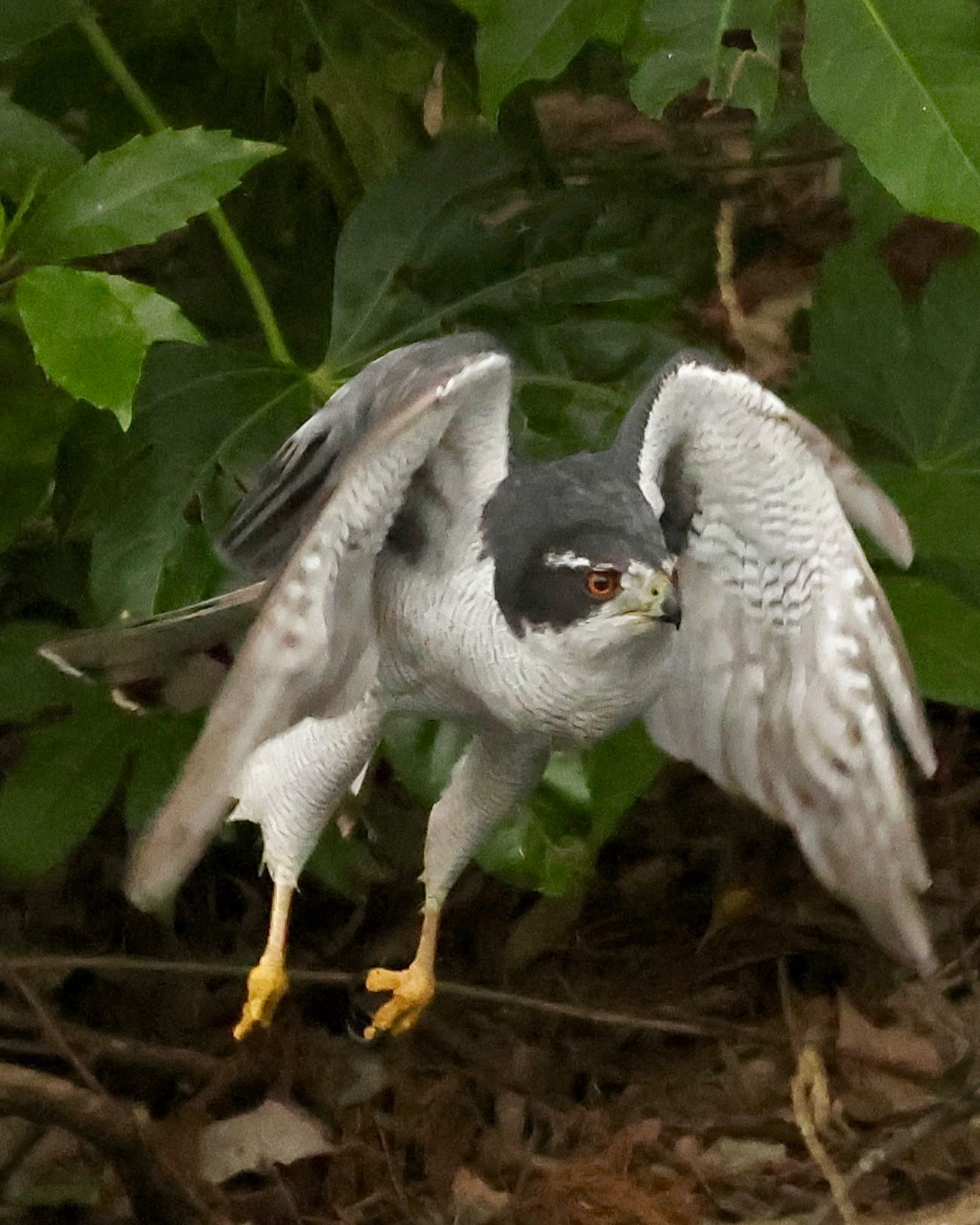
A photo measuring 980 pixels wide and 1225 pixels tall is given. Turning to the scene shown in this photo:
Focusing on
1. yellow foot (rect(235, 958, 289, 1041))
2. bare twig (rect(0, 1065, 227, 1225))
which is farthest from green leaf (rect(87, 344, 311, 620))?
bare twig (rect(0, 1065, 227, 1225))

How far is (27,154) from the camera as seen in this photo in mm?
852

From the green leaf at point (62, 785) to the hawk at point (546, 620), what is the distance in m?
0.25

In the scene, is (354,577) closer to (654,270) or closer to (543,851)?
(543,851)

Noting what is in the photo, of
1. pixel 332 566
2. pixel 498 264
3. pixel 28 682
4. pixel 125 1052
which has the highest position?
pixel 332 566

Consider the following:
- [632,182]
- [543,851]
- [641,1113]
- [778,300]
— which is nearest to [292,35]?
[632,182]

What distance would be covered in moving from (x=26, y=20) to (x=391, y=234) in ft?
0.96

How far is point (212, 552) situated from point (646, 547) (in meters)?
0.41

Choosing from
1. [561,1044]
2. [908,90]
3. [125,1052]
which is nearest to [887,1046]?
[561,1044]

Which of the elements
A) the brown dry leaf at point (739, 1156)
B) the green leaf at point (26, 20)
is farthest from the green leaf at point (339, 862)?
the green leaf at point (26, 20)

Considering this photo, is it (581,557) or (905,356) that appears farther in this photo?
(905,356)

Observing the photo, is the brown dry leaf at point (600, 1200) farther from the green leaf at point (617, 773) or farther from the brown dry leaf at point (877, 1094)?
the green leaf at point (617, 773)

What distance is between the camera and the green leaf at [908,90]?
784 millimetres

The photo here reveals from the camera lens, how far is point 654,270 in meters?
1.08

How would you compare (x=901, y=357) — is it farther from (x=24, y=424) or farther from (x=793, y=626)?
(x=24, y=424)
